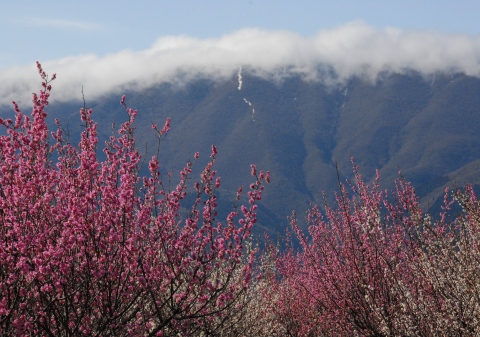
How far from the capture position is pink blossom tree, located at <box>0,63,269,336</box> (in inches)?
230

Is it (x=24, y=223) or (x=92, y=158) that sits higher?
(x=92, y=158)

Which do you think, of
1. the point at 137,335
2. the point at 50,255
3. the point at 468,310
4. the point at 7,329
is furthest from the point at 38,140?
the point at 468,310

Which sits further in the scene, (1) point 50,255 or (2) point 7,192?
(2) point 7,192

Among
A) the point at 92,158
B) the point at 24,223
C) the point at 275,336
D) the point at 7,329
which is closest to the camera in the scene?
the point at 7,329

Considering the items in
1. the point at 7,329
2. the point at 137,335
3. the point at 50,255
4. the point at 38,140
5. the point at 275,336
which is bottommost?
the point at 275,336

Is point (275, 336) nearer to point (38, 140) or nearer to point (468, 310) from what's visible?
point (468, 310)

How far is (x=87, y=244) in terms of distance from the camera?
634 centimetres

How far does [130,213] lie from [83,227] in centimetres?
57

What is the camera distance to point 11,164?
6418 mm

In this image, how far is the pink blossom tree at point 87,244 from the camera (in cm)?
584

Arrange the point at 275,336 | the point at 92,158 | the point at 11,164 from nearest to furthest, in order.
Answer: the point at 11,164 < the point at 92,158 < the point at 275,336

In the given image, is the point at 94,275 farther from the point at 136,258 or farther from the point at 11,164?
the point at 11,164

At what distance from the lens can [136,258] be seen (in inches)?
250

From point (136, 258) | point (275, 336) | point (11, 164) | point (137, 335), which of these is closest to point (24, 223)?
point (11, 164)
